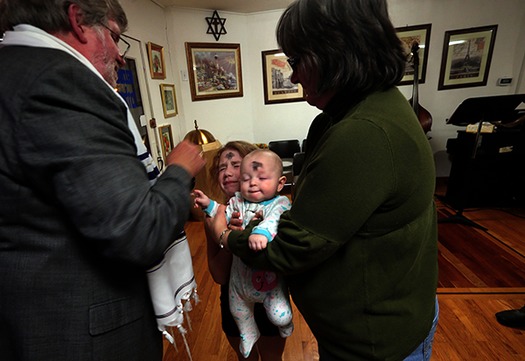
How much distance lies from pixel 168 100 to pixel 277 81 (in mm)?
1756

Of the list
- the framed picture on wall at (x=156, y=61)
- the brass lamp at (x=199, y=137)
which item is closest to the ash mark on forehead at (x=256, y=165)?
the brass lamp at (x=199, y=137)

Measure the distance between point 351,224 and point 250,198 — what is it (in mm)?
478

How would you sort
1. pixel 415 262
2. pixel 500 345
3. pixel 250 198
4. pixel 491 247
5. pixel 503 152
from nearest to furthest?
pixel 415 262 < pixel 250 198 < pixel 500 345 < pixel 491 247 < pixel 503 152

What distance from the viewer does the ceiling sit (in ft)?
11.1

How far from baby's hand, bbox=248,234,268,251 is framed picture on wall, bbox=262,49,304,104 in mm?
3821

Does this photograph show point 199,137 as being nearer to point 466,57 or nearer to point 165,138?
point 165,138

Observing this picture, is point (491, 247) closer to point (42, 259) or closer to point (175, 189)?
point (175, 189)

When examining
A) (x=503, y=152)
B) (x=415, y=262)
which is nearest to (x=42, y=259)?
(x=415, y=262)

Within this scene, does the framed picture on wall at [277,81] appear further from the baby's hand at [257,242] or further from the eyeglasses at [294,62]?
the baby's hand at [257,242]

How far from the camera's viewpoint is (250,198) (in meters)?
0.98

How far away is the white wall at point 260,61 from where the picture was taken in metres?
3.53

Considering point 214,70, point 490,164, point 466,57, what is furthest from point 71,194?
point 466,57

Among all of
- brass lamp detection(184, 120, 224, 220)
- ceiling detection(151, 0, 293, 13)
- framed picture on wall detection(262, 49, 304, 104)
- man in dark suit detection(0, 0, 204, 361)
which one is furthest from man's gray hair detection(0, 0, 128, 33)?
framed picture on wall detection(262, 49, 304, 104)

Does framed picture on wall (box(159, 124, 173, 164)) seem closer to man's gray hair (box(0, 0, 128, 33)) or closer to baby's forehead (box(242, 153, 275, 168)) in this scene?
baby's forehead (box(242, 153, 275, 168))
